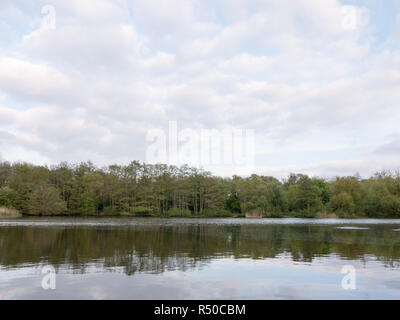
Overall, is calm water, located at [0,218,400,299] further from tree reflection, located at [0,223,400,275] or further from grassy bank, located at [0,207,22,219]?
grassy bank, located at [0,207,22,219]

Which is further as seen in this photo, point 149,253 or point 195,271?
point 149,253

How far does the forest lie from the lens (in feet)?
253

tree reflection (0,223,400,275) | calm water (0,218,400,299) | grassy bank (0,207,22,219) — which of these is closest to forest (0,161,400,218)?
grassy bank (0,207,22,219)

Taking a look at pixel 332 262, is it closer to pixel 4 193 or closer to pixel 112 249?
pixel 112 249

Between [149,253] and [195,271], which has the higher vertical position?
[195,271]

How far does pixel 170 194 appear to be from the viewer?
88.5m

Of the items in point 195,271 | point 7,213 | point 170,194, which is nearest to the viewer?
point 195,271

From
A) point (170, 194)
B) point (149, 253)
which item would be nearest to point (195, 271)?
point (149, 253)

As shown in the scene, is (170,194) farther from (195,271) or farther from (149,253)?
(195,271)

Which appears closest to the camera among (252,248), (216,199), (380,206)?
(252,248)

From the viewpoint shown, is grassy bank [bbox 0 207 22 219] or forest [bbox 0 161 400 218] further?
forest [bbox 0 161 400 218]

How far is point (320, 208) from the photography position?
82.5m
